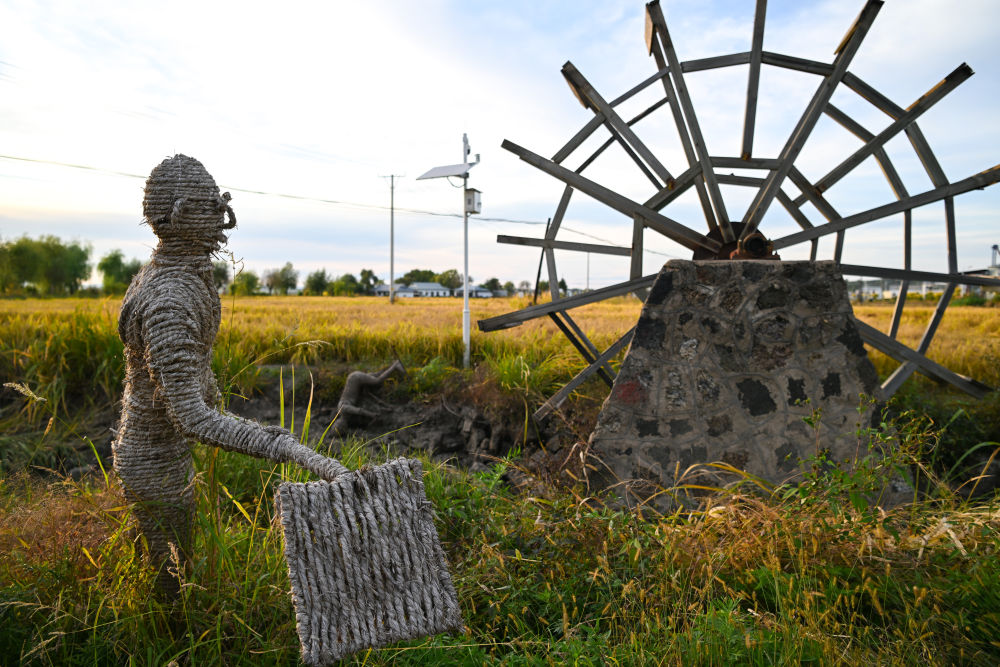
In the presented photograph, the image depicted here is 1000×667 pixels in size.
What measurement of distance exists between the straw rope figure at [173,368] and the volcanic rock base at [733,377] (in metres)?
3.10

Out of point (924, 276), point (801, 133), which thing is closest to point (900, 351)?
point (924, 276)

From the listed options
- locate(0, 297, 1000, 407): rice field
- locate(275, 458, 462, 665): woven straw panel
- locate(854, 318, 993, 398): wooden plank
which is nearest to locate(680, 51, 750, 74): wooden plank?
locate(854, 318, 993, 398): wooden plank

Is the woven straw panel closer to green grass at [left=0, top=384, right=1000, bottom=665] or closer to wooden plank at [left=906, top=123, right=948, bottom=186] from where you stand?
green grass at [left=0, top=384, right=1000, bottom=665]

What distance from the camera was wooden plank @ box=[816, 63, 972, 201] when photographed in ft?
20.1

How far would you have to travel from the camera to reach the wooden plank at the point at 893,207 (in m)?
6.31

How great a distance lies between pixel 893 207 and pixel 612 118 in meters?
3.12

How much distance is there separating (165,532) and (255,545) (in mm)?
701

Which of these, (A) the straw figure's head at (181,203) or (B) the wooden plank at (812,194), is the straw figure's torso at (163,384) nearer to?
(A) the straw figure's head at (181,203)

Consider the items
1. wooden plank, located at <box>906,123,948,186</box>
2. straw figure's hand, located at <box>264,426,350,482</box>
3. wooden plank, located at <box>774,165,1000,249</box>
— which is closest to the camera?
straw figure's hand, located at <box>264,426,350,482</box>

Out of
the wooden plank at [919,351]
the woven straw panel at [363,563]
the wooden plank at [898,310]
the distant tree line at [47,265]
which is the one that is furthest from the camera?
the distant tree line at [47,265]

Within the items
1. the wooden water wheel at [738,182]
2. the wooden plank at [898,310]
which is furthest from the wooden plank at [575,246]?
the wooden plank at [898,310]

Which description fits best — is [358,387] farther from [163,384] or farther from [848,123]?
[848,123]

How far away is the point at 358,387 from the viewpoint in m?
7.07

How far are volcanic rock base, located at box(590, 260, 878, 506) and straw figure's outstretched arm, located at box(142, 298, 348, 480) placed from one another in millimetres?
3136
